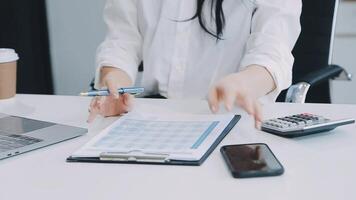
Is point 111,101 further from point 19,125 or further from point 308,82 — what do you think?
point 308,82

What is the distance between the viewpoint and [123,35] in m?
1.11

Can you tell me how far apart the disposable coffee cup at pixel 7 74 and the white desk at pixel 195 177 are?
1.16 feet

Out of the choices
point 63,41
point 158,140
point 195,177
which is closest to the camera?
point 195,177

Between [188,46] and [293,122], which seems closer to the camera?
[293,122]

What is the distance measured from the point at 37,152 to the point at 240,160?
0.88 feet

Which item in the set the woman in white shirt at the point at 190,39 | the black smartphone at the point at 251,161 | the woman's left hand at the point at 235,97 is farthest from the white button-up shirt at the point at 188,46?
the black smartphone at the point at 251,161

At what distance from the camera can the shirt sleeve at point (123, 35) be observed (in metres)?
1.05

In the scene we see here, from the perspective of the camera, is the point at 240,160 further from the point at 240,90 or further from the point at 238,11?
the point at 238,11

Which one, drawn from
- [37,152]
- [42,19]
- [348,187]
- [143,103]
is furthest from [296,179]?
[42,19]

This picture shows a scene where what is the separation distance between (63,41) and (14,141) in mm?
1602

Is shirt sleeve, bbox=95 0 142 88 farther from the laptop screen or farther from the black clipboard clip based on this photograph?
the black clipboard clip

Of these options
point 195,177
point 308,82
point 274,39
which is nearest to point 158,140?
point 195,177

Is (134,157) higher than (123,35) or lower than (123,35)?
lower

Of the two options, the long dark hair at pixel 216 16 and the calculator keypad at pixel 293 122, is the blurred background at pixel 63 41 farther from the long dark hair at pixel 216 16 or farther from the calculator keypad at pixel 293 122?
the calculator keypad at pixel 293 122
